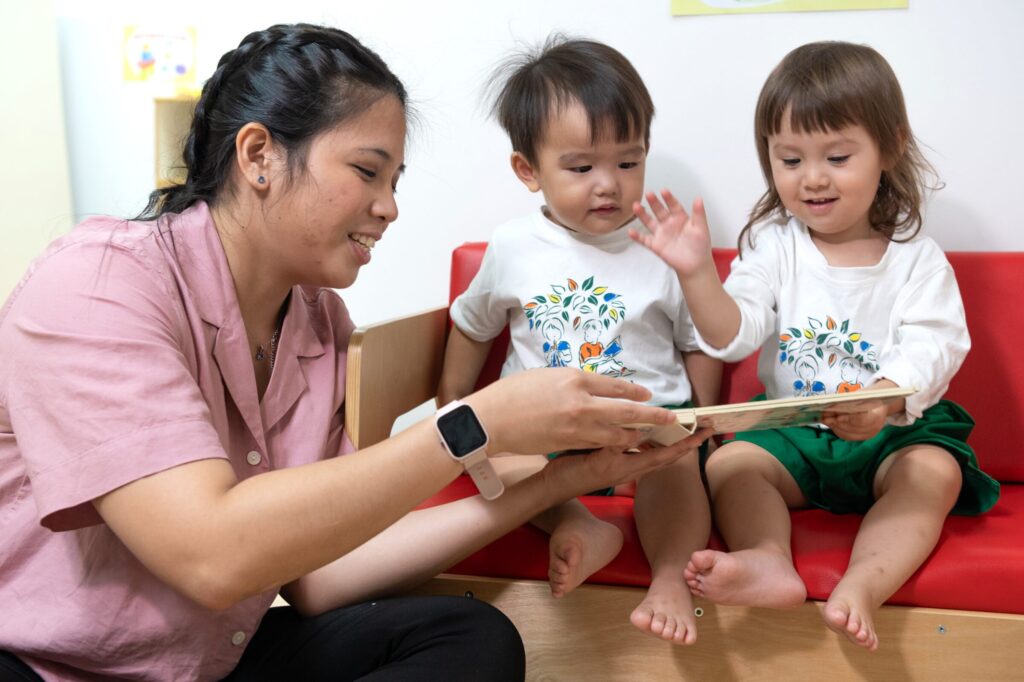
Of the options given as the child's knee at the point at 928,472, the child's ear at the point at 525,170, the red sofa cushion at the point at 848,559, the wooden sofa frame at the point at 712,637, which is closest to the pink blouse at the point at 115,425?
the wooden sofa frame at the point at 712,637

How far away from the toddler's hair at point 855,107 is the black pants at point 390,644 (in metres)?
0.83

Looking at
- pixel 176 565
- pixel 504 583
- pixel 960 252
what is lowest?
pixel 504 583

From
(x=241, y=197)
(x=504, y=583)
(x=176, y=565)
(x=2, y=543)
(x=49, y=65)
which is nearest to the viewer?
(x=176, y=565)

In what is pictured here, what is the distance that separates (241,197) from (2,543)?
0.43 m

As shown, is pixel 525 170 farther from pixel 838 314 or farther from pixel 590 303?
pixel 838 314

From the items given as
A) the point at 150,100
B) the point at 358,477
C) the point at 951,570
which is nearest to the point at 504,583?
the point at 358,477

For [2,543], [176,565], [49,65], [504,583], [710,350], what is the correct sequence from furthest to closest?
1. [49,65]
2. [710,350]
3. [504,583]
4. [2,543]
5. [176,565]

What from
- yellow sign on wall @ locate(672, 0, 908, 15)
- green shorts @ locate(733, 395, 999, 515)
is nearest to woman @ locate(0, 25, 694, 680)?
green shorts @ locate(733, 395, 999, 515)

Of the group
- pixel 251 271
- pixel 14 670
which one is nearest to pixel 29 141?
pixel 251 271

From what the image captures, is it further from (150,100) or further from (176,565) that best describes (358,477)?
(150,100)

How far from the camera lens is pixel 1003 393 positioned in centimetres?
153

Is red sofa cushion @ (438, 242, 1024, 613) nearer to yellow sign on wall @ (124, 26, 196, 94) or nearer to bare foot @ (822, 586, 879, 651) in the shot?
bare foot @ (822, 586, 879, 651)

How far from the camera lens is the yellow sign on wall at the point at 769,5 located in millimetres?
1666

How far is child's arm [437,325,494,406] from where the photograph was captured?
161 centimetres
